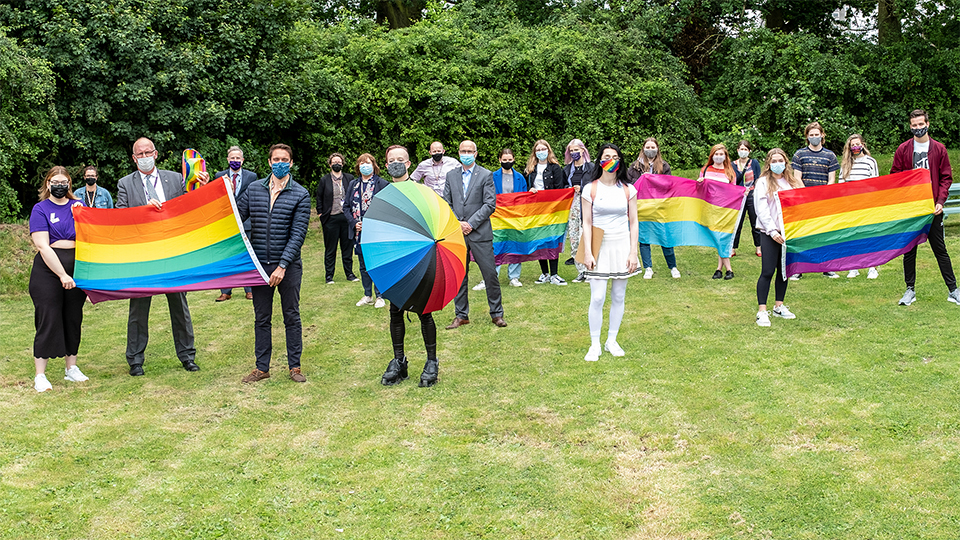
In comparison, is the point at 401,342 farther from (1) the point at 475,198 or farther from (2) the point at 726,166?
(2) the point at 726,166

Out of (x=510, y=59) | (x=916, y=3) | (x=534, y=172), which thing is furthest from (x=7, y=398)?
(x=916, y=3)

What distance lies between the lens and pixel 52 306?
7402mm

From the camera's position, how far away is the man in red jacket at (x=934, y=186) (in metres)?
9.19

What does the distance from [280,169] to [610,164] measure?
2942 mm

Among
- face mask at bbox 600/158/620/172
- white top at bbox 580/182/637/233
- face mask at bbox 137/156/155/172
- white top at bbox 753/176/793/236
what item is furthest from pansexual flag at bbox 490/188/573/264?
face mask at bbox 137/156/155/172

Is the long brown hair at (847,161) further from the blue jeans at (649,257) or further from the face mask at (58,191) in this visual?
the face mask at (58,191)

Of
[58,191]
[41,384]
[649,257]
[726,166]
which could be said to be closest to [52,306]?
[41,384]

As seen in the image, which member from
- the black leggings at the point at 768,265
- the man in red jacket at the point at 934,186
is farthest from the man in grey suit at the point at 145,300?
the man in red jacket at the point at 934,186

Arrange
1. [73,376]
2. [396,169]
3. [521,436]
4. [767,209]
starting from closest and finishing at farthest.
A: [521,436] → [396,169] → [73,376] → [767,209]

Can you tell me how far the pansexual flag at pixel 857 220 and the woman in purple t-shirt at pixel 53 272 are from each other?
23.4 ft

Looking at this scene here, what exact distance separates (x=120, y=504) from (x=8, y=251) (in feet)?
35.8

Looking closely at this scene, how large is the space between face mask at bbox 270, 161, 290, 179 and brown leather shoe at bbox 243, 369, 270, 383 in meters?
1.78

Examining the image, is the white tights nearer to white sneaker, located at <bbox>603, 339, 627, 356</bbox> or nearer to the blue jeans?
white sneaker, located at <bbox>603, 339, 627, 356</bbox>

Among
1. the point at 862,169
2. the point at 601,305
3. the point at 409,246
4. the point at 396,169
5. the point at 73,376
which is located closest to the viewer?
the point at 409,246
